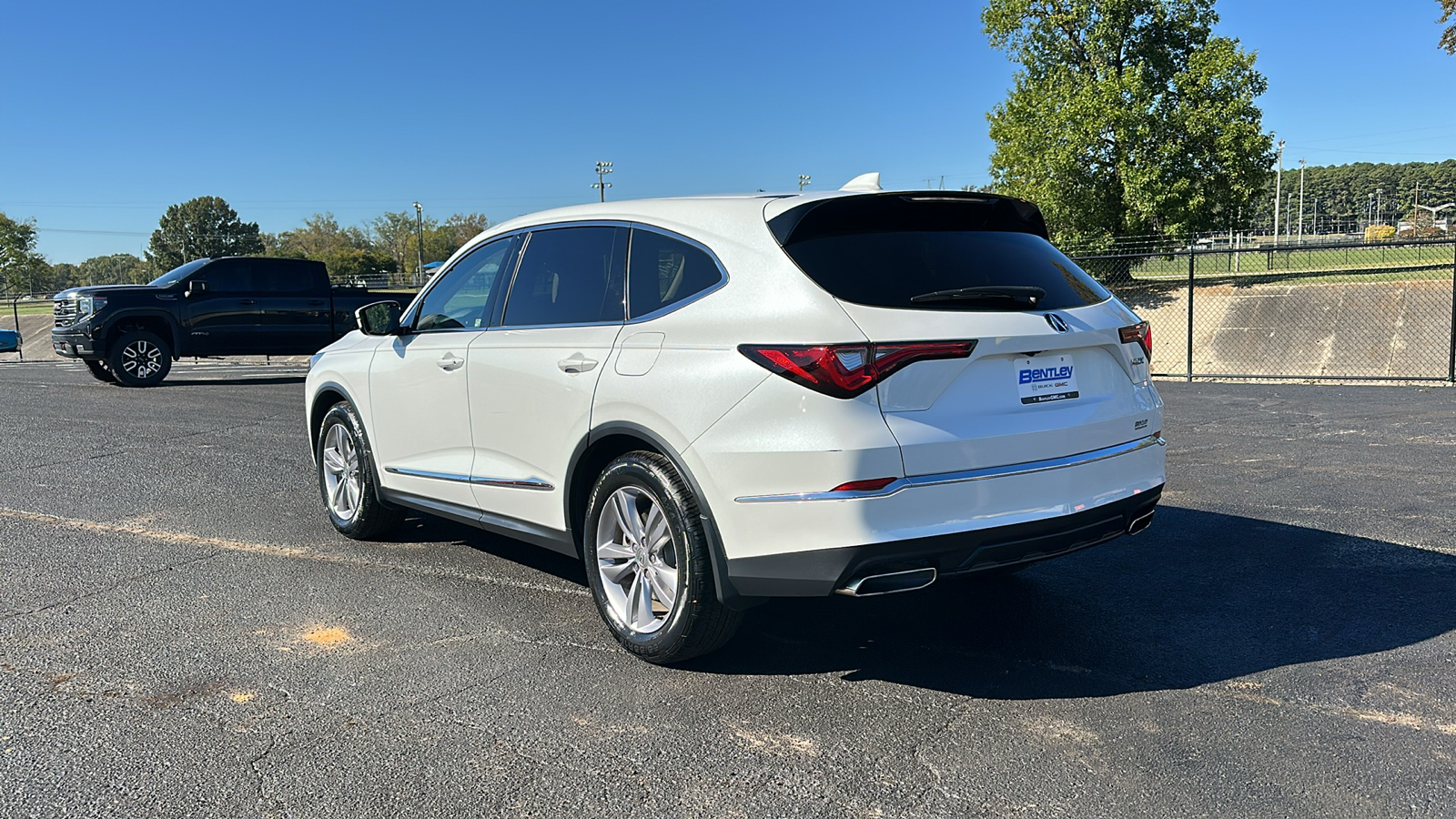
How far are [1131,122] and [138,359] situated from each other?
29.5 metres

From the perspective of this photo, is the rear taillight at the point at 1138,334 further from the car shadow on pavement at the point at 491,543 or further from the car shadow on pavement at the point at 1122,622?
the car shadow on pavement at the point at 491,543

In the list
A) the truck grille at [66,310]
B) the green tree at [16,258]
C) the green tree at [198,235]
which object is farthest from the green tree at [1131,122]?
the green tree at [198,235]

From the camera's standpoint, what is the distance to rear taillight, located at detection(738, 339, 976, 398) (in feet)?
10.9

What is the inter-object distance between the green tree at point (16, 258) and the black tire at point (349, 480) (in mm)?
123585

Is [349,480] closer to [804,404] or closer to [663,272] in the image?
[663,272]

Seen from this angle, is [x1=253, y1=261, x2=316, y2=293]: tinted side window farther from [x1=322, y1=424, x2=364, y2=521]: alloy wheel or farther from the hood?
[x1=322, y1=424, x2=364, y2=521]: alloy wheel

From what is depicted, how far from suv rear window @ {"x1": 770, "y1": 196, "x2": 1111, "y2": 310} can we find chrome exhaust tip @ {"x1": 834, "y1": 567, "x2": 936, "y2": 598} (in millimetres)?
879

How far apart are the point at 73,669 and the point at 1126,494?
408 cm

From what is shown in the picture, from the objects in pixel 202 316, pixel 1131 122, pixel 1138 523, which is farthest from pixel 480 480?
pixel 1131 122

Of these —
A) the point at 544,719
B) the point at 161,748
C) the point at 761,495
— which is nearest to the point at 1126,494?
the point at 761,495

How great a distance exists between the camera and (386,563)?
18.3 feet

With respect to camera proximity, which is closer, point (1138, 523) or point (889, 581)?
point (889, 581)

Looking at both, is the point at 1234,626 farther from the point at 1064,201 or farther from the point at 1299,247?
the point at 1064,201

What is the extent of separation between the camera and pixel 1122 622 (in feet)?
14.4
